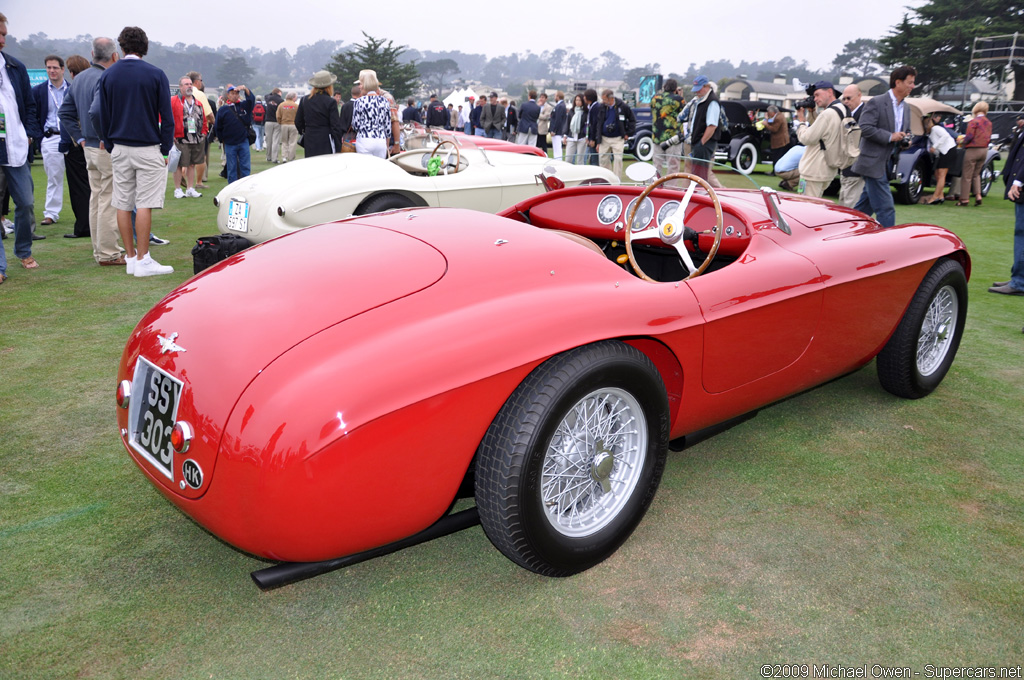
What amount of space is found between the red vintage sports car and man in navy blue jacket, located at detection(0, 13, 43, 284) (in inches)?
163

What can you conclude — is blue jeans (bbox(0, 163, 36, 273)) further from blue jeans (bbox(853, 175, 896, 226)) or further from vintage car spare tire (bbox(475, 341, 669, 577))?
blue jeans (bbox(853, 175, 896, 226))

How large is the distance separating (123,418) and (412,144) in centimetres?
733

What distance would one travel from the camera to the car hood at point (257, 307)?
6.69 feet

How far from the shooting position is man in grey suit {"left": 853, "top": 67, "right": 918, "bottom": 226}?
20.6 feet

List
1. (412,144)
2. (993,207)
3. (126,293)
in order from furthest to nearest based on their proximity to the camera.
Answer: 1. (993,207)
2. (412,144)
3. (126,293)

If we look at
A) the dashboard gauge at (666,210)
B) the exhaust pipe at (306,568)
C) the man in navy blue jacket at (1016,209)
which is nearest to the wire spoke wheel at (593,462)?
the exhaust pipe at (306,568)

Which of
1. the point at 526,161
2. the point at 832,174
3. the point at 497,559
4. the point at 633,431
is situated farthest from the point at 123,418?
the point at 832,174

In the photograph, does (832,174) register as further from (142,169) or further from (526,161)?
(142,169)

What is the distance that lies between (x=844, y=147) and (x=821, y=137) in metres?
0.24

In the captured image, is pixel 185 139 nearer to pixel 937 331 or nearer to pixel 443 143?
pixel 443 143

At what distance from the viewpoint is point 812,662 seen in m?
2.06

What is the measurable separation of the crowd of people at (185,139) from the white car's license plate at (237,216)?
525mm

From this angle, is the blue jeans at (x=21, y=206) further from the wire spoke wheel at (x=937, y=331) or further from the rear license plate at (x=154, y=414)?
the wire spoke wheel at (x=937, y=331)

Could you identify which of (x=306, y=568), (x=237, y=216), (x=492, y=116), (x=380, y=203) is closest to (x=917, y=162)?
(x=380, y=203)
